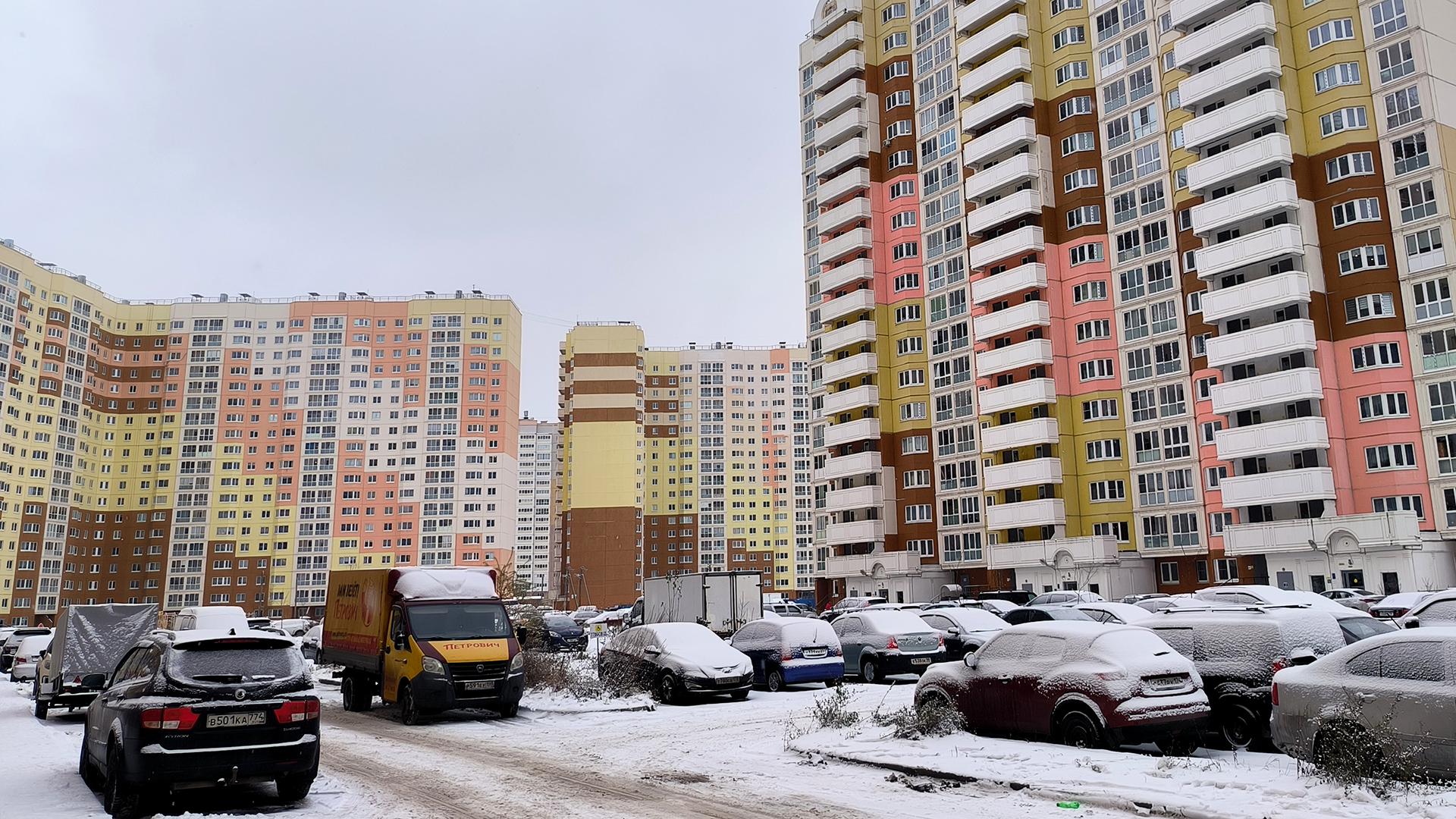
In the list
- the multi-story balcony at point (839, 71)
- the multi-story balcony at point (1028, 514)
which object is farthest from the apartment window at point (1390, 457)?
the multi-story balcony at point (839, 71)

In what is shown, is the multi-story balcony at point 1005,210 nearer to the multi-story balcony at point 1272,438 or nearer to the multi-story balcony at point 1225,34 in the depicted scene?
the multi-story balcony at point 1225,34

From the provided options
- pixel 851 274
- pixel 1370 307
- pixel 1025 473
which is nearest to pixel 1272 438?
pixel 1370 307

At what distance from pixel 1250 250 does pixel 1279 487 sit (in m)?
12.1

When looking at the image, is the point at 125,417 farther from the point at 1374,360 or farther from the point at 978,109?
the point at 1374,360

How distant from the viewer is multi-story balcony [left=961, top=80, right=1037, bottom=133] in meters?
63.4

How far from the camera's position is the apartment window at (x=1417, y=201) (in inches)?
1778

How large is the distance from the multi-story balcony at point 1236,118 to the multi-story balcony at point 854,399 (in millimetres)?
27281

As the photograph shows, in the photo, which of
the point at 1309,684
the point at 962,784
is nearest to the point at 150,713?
the point at 962,784

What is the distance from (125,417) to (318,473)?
25.2 meters

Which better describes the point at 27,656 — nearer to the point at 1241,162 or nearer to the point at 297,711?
the point at 297,711

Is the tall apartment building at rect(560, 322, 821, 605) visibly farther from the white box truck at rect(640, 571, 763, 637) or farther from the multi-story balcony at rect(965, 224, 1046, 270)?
the white box truck at rect(640, 571, 763, 637)

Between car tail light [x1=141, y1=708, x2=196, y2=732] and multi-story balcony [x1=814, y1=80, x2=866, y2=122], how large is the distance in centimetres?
7469

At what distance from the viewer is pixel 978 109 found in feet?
218

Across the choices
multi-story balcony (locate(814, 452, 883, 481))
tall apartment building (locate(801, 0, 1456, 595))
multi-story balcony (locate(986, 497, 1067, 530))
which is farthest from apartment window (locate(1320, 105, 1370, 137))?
multi-story balcony (locate(814, 452, 883, 481))
